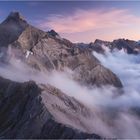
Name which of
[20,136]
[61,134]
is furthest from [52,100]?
[61,134]

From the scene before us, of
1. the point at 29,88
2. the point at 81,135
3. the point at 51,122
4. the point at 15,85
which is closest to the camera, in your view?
the point at 81,135

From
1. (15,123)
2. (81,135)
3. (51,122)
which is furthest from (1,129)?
(81,135)

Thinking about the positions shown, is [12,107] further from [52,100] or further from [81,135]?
[81,135]

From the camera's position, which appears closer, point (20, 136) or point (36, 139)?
point (36, 139)

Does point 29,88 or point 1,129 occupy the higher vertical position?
point 29,88

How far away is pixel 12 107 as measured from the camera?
13625cm

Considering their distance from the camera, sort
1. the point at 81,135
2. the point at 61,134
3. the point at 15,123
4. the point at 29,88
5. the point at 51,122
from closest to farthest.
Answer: the point at 81,135
the point at 61,134
the point at 51,122
the point at 15,123
the point at 29,88

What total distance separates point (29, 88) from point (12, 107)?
9180 millimetres

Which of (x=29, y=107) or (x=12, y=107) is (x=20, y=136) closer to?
(x=29, y=107)

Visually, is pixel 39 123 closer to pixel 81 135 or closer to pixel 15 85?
pixel 81 135

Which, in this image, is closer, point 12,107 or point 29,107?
point 29,107

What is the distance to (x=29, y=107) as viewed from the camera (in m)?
124

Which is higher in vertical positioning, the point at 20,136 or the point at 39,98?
the point at 39,98

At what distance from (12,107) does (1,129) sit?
1444cm
